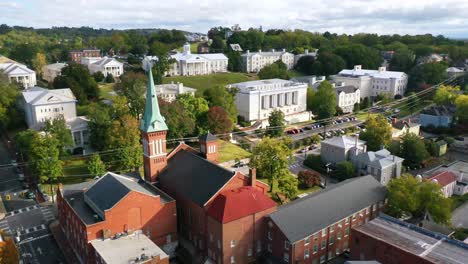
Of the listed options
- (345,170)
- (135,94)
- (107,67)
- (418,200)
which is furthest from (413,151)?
(107,67)

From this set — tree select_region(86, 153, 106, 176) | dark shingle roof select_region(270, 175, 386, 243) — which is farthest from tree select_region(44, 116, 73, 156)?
dark shingle roof select_region(270, 175, 386, 243)

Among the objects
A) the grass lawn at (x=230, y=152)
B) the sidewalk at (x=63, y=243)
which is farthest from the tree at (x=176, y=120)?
the sidewalk at (x=63, y=243)

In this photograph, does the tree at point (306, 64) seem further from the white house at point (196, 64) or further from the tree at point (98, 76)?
the tree at point (98, 76)

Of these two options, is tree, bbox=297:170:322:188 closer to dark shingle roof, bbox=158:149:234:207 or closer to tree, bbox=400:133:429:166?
tree, bbox=400:133:429:166

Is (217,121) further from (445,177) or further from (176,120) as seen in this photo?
(445,177)

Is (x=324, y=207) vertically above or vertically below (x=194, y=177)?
below

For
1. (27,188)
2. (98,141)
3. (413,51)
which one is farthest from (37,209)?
(413,51)

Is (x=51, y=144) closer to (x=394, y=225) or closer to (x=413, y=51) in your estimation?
(x=394, y=225)
